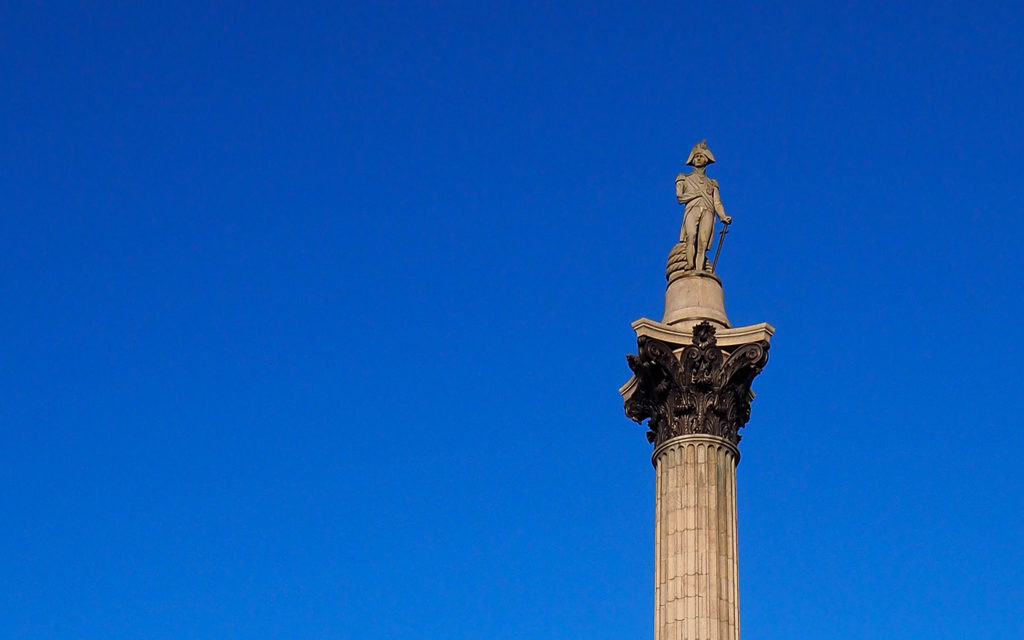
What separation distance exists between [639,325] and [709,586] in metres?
5.63

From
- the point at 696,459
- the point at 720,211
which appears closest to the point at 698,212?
the point at 720,211

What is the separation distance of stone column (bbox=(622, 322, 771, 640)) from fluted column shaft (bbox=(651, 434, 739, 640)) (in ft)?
0.06

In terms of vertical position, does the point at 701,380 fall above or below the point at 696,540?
above

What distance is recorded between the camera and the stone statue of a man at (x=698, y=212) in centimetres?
3406

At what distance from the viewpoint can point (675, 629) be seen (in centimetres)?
2923

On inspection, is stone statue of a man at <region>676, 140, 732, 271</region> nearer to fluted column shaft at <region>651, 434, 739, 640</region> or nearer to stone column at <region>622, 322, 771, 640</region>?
stone column at <region>622, 322, 771, 640</region>

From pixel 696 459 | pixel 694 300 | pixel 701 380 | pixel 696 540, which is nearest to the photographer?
pixel 696 540

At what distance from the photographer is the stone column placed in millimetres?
29469

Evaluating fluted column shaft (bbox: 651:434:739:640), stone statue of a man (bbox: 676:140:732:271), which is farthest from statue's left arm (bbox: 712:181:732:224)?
fluted column shaft (bbox: 651:434:739:640)

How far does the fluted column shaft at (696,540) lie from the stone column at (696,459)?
2 cm

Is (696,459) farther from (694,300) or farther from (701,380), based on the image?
(694,300)

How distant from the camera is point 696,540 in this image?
98.6 ft

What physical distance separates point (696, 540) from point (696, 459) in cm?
186

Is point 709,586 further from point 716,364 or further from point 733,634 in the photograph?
point 716,364
